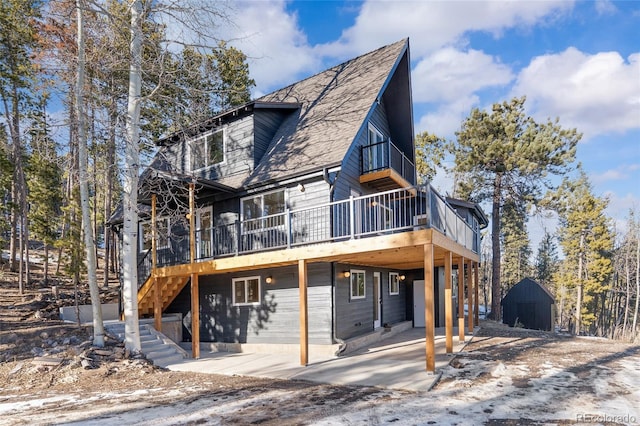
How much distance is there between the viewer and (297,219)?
431 inches

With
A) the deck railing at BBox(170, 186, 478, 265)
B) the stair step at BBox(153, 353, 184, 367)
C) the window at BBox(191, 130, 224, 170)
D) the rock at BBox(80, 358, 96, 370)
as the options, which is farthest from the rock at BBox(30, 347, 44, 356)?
the window at BBox(191, 130, 224, 170)

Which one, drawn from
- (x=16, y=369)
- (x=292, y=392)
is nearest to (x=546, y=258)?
(x=292, y=392)

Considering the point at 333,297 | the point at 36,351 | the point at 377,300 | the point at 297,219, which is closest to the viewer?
the point at 36,351

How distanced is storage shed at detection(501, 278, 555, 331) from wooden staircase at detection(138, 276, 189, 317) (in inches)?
729

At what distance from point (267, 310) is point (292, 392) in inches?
186

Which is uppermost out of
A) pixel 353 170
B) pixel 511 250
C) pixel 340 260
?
pixel 353 170

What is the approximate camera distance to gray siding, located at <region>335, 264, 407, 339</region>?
1085cm

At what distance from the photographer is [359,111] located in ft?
38.0

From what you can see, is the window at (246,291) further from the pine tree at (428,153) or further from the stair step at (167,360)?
the pine tree at (428,153)

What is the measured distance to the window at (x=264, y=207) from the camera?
37.7ft

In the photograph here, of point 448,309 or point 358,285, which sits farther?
point 358,285

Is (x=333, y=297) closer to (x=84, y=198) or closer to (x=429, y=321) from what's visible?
(x=429, y=321)

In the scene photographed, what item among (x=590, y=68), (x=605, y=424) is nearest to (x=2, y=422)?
(x=605, y=424)

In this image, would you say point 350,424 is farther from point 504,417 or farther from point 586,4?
point 586,4
